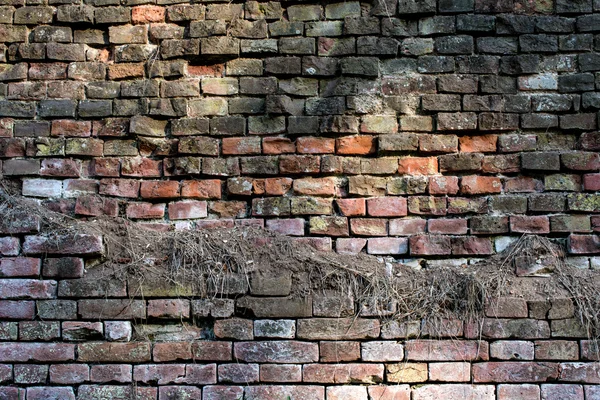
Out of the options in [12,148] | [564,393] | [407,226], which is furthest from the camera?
[12,148]

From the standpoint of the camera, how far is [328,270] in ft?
9.18

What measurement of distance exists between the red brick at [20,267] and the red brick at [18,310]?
0.46ft

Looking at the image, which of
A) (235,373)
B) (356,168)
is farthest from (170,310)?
(356,168)

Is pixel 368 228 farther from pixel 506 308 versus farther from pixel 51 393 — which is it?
pixel 51 393

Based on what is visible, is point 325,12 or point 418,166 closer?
point 418,166

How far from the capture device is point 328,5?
10.1 feet

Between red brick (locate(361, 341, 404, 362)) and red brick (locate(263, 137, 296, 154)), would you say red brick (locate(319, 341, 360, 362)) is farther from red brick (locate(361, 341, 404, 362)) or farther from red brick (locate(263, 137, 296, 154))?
red brick (locate(263, 137, 296, 154))

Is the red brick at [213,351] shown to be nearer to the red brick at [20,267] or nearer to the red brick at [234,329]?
the red brick at [234,329]

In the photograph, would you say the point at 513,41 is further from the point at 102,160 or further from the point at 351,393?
the point at 102,160

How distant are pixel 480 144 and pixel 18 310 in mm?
Answer: 2422

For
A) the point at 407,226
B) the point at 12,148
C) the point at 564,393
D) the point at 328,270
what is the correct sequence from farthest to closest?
the point at 12,148
the point at 407,226
the point at 328,270
the point at 564,393

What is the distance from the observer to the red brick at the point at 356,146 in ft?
9.71

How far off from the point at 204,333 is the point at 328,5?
180 cm

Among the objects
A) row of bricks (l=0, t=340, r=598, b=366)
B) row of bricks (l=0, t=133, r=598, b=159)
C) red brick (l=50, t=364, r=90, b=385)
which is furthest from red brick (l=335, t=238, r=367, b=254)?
red brick (l=50, t=364, r=90, b=385)
